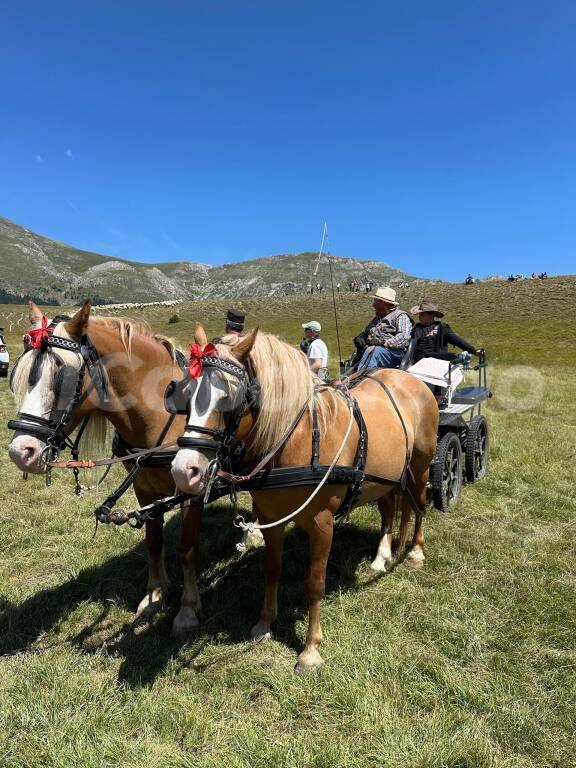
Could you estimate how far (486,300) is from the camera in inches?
1967

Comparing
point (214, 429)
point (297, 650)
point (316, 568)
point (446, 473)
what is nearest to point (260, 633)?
point (297, 650)

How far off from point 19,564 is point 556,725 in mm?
4692

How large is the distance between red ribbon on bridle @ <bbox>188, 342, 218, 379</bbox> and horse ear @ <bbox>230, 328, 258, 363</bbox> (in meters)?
0.13

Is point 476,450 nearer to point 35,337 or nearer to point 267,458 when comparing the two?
point 267,458

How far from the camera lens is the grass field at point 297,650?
2.45 m

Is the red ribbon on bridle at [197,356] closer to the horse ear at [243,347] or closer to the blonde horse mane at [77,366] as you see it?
the horse ear at [243,347]

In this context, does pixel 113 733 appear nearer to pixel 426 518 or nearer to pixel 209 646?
pixel 209 646

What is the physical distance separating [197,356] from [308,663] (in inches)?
91.8

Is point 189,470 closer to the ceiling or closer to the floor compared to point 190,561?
closer to the ceiling

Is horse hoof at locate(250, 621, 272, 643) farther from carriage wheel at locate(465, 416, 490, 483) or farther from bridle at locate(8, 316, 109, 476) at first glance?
carriage wheel at locate(465, 416, 490, 483)

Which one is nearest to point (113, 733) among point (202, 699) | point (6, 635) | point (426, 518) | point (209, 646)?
point (202, 699)

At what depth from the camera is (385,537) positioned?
15.0 ft

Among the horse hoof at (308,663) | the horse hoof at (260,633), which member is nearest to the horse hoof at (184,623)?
the horse hoof at (260,633)

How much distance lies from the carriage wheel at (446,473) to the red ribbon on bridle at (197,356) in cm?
380
